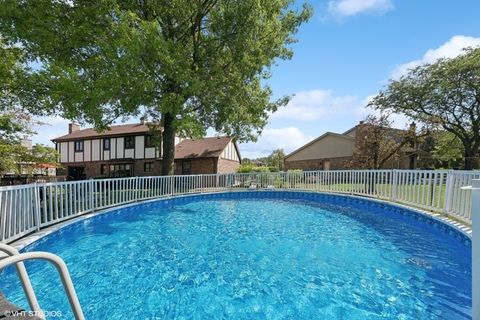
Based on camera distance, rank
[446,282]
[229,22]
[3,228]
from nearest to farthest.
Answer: [446,282] → [3,228] → [229,22]

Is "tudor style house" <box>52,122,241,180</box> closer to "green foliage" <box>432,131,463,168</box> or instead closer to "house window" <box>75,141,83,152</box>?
"house window" <box>75,141,83,152</box>

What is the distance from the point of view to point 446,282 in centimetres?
380

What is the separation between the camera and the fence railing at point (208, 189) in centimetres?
509

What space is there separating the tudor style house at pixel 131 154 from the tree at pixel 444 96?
14.1 m

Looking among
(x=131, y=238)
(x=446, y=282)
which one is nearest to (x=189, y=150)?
(x=131, y=238)

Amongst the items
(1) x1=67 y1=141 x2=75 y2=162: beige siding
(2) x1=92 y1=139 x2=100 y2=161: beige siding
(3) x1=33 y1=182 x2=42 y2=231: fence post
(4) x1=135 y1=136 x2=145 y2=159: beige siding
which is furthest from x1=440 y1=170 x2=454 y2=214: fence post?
(1) x1=67 y1=141 x2=75 y2=162: beige siding

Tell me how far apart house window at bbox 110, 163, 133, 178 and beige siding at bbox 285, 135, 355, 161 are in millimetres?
18108

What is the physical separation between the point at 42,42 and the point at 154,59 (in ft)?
14.0

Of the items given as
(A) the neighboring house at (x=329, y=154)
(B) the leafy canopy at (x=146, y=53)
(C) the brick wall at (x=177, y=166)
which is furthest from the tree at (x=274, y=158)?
(B) the leafy canopy at (x=146, y=53)

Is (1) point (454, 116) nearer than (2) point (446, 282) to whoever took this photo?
No

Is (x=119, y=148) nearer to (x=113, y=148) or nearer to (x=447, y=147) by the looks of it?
(x=113, y=148)

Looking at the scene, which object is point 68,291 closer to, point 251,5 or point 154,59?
point 154,59

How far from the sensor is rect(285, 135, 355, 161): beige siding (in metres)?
26.6

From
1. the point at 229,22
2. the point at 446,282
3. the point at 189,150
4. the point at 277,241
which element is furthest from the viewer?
the point at 189,150
